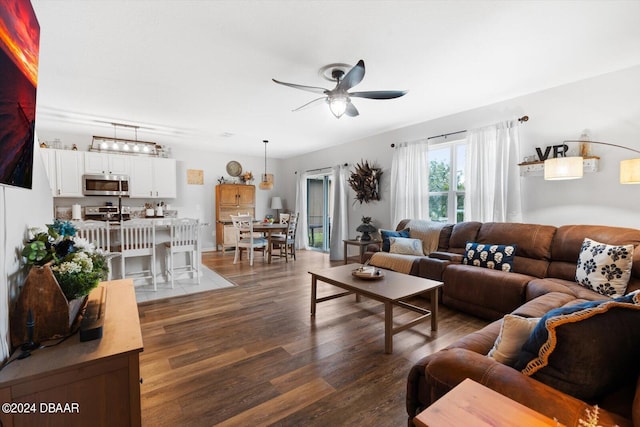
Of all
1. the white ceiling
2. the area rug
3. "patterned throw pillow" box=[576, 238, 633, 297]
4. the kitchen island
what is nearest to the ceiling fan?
the white ceiling

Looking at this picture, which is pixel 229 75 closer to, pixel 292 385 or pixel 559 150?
pixel 292 385

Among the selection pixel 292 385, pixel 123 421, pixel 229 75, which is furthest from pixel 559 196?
pixel 123 421

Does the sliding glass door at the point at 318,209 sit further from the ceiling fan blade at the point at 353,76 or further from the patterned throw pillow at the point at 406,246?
the ceiling fan blade at the point at 353,76

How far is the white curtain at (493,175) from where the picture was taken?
3500mm

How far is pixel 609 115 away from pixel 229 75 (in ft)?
12.7

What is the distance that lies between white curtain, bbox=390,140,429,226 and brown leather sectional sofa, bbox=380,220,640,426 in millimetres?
337

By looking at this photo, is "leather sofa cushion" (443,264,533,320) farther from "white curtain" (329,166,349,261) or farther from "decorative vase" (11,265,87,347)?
"decorative vase" (11,265,87,347)

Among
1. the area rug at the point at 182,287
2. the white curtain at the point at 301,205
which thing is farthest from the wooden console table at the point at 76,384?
the white curtain at the point at 301,205

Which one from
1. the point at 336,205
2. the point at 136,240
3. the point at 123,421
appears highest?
the point at 336,205

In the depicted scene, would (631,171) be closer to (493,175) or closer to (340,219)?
(493,175)

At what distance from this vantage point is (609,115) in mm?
2869

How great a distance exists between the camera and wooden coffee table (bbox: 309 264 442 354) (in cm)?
230

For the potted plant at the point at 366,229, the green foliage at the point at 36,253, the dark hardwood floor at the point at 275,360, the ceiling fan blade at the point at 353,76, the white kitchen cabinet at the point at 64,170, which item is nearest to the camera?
the green foliage at the point at 36,253

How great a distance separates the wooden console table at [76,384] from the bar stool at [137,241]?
2.94 metres
